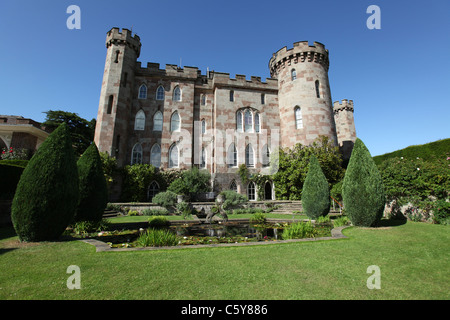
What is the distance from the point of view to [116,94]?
64.2 feet

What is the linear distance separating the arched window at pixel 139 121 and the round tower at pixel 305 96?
49.2ft

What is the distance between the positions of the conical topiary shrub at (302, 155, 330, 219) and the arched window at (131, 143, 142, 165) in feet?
53.3

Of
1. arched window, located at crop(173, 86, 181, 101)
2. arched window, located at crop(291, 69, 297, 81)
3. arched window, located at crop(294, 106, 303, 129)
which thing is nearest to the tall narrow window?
arched window, located at crop(173, 86, 181, 101)

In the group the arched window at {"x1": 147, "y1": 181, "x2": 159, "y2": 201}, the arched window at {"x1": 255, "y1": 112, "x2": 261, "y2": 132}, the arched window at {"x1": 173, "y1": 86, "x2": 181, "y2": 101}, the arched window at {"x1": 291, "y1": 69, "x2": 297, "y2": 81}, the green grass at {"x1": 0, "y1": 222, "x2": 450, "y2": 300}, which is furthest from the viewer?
the arched window at {"x1": 255, "y1": 112, "x2": 261, "y2": 132}

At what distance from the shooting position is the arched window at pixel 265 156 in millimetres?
22766

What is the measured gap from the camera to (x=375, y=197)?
8102 millimetres

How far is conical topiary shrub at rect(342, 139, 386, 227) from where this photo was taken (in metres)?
8.15

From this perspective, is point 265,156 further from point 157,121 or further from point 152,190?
point 152,190

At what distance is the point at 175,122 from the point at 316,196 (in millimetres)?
16368

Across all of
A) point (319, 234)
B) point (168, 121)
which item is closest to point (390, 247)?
point (319, 234)

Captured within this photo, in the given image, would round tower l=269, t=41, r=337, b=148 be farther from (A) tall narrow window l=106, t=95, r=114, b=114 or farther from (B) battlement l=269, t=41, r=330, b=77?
(A) tall narrow window l=106, t=95, r=114, b=114

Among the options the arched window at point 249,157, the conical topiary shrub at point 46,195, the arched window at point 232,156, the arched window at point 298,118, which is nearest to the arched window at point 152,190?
the arched window at point 232,156

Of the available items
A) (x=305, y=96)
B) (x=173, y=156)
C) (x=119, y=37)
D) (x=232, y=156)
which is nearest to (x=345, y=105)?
(x=305, y=96)
